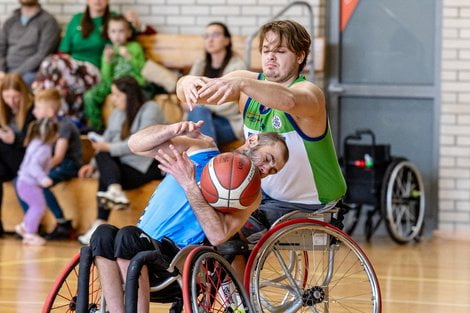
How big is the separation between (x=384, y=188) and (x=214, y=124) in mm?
1208

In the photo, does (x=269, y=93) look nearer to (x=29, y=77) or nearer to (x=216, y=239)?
(x=216, y=239)

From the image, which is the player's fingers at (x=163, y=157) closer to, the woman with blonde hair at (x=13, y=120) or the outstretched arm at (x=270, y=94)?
the outstretched arm at (x=270, y=94)

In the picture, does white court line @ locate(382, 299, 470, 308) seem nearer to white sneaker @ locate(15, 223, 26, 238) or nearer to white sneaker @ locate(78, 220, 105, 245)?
white sneaker @ locate(78, 220, 105, 245)

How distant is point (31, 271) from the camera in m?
6.53

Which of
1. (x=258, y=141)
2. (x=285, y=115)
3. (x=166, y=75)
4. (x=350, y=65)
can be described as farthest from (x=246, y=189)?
(x=350, y=65)

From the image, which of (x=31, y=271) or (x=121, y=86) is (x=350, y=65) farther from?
(x=31, y=271)

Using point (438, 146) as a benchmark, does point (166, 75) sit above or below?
above

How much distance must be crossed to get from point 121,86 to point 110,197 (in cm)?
80

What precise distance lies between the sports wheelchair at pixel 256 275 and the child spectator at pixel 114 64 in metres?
3.93

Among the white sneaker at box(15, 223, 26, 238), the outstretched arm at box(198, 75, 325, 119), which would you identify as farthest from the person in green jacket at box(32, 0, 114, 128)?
the outstretched arm at box(198, 75, 325, 119)

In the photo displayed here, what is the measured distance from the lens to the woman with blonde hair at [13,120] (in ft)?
26.7

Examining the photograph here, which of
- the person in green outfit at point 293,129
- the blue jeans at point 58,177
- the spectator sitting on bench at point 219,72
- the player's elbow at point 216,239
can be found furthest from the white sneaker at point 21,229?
the player's elbow at point 216,239

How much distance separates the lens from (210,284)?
3828 mm

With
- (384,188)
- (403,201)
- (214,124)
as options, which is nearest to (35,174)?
(214,124)
